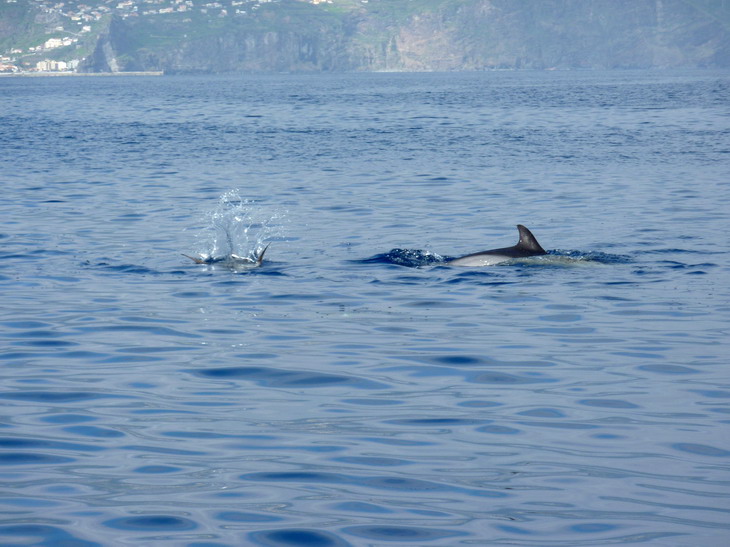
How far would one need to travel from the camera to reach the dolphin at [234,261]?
1856cm

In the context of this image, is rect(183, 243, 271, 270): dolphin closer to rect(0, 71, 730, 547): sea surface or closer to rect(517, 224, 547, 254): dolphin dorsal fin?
rect(0, 71, 730, 547): sea surface

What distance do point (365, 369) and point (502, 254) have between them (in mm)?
6973

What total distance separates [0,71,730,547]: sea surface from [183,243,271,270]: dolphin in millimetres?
228

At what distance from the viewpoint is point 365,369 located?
37.9 feet

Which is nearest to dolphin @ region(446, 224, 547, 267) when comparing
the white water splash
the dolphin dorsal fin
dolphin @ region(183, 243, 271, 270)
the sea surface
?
the dolphin dorsal fin

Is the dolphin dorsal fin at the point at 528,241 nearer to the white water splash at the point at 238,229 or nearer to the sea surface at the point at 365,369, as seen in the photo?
the sea surface at the point at 365,369

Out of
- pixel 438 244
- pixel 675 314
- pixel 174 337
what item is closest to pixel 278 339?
pixel 174 337

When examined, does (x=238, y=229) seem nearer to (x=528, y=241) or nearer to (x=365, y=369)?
(x=528, y=241)

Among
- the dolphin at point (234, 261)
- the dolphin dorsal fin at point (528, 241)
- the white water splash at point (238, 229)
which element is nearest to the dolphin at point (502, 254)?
the dolphin dorsal fin at point (528, 241)

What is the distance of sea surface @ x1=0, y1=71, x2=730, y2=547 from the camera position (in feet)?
24.5

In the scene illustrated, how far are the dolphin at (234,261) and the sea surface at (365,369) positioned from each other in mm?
→ 228

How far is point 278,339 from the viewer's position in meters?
13.0

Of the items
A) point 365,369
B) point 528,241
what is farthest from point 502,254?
point 365,369

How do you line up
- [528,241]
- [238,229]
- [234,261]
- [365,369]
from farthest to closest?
1. [238,229]
2. [234,261]
3. [528,241]
4. [365,369]
